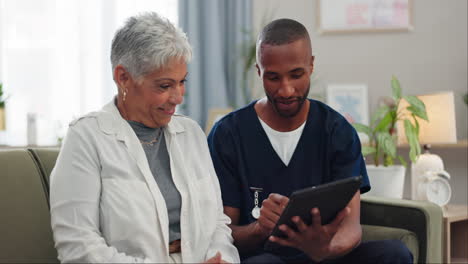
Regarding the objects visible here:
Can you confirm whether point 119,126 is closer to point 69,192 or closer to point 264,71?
point 69,192

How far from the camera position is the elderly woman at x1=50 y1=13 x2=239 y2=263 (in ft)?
4.95

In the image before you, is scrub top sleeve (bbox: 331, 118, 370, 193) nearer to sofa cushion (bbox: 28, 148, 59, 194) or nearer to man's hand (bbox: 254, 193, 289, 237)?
man's hand (bbox: 254, 193, 289, 237)

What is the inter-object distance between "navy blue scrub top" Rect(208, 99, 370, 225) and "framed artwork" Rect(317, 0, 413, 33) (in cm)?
199

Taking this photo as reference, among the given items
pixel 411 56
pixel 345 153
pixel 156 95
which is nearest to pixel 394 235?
pixel 345 153

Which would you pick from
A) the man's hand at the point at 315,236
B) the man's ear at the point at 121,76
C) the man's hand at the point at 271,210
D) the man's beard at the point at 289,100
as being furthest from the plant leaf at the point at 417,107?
the man's ear at the point at 121,76

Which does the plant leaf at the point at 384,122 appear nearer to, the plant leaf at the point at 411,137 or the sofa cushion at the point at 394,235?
the plant leaf at the point at 411,137

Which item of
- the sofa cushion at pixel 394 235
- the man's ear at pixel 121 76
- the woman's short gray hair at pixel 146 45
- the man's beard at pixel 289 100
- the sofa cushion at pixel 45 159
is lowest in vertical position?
the sofa cushion at pixel 394 235

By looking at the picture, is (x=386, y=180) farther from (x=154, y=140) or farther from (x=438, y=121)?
(x=154, y=140)

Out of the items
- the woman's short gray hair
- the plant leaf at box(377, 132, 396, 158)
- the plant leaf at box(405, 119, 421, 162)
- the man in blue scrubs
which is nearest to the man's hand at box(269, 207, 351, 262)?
the man in blue scrubs

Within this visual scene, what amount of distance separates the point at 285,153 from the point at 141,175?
547mm

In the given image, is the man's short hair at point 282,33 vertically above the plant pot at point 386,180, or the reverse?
the man's short hair at point 282,33

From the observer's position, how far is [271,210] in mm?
1730

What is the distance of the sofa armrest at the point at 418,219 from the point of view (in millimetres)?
2146

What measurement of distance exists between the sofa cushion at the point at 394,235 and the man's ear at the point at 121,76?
3.35 ft
